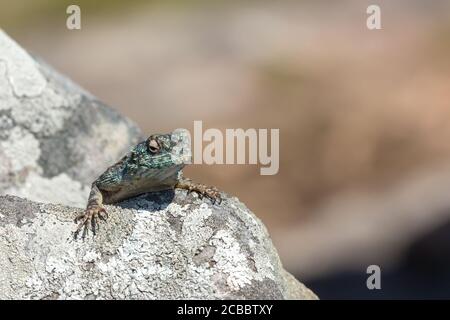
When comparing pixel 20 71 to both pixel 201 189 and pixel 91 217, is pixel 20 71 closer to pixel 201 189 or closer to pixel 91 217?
pixel 201 189


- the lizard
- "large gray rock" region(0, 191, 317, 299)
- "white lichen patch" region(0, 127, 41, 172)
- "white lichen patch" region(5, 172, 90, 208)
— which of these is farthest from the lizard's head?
"white lichen patch" region(0, 127, 41, 172)

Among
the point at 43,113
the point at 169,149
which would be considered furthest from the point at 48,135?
the point at 169,149

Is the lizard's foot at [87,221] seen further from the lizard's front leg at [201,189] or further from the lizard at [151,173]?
the lizard's front leg at [201,189]

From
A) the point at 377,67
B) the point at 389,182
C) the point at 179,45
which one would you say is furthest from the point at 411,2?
the point at 389,182

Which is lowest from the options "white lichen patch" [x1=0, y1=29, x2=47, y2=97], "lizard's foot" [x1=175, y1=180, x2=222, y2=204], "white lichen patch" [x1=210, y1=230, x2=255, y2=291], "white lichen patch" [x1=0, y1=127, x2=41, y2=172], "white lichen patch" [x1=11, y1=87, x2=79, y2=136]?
"white lichen patch" [x1=210, y1=230, x2=255, y2=291]

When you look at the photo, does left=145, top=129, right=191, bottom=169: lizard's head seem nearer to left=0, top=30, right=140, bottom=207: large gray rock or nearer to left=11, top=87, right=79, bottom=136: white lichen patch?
left=0, top=30, right=140, bottom=207: large gray rock

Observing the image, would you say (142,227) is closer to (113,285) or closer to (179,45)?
(113,285)

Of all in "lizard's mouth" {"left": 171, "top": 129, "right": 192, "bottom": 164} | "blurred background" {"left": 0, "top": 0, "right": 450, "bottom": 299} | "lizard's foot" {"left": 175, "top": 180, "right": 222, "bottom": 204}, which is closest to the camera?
"lizard's foot" {"left": 175, "top": 180, "right": 222, "bottom": 204}
